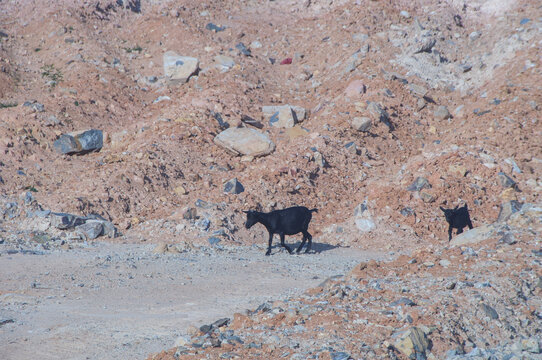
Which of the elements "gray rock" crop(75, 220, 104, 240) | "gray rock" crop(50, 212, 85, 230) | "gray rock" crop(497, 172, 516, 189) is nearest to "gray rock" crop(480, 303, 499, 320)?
"gray rock" crop(75, 220, 104, 240)

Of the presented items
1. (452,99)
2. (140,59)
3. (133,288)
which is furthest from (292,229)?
(140,59)

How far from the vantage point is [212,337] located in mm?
6152

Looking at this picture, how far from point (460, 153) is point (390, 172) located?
87.9 inches

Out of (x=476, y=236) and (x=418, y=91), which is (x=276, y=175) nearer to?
(x=476, y=236)

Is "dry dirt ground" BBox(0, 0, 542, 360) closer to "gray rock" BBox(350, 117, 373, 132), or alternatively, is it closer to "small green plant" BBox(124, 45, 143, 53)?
"gray rock" BBox(350, 117, 373, 132)

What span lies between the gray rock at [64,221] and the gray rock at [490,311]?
31.6ft

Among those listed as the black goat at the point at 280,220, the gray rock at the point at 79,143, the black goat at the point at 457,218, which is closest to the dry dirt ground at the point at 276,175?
the gray rock at the point at 79,143

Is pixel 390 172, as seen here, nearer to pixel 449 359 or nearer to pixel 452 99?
pixel 452 99

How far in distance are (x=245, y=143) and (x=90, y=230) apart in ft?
21.3

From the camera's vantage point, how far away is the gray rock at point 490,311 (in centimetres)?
668

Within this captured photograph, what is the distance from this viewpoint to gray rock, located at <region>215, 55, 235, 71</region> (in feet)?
72.9

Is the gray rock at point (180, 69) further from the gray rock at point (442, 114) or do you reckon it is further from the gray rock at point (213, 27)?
the gray rock at point (442, 114)

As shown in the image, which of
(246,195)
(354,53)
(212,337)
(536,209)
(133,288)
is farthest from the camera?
(354,53)

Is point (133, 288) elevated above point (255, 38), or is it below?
below
